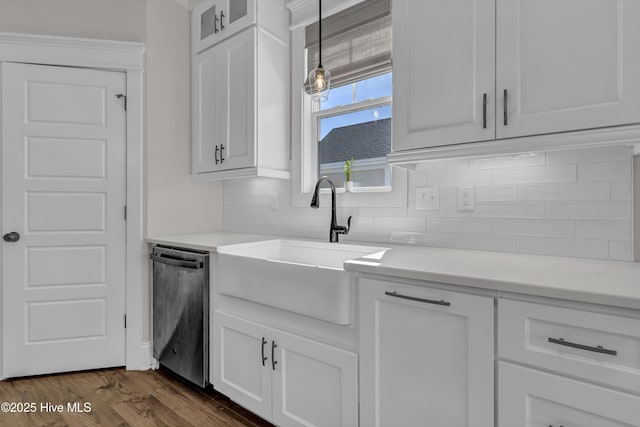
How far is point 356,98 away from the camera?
247cm

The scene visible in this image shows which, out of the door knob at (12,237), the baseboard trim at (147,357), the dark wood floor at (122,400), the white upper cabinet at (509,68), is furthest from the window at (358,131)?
the door knob at (12,237)

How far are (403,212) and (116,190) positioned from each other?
205 cm

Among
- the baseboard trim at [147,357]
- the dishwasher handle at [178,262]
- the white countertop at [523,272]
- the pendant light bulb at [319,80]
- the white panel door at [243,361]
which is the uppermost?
the pendant light bulb at [319,80]

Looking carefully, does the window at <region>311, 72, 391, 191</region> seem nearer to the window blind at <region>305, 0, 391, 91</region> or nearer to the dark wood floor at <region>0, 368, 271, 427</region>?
the window blind at <region>305, 0, 391, 91</region>

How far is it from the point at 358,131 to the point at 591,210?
53.8 inches

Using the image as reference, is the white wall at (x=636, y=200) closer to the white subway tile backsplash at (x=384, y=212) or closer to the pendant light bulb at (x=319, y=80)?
the white subway tile backsplash at (x=384, y=212)

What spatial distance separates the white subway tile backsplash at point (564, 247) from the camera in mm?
1531

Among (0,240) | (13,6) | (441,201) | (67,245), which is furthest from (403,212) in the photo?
(13,6)

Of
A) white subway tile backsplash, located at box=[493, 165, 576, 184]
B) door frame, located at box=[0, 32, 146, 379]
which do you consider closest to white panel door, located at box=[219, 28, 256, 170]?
door frame, located at box=[0, 32, 146, 379]

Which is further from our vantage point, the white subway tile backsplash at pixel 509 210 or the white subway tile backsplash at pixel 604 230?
the white subway tile backsplash at pixel 509 210

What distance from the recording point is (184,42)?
9.59 feet

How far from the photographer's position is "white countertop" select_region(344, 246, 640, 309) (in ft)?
3.28

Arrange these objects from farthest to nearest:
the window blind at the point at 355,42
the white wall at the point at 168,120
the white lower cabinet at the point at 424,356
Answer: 1. the white wall at the point at 168,120
2. the window blind at the point at 355,42
3. the white lower cabinet at the point at 424,356

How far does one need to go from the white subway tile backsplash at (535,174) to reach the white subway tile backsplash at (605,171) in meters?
0.03
